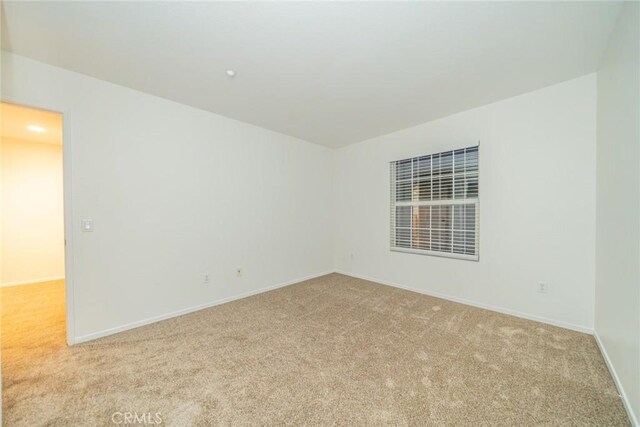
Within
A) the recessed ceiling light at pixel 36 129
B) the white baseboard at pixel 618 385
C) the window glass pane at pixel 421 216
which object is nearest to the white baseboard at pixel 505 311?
the white baseboard at pixel 618 385

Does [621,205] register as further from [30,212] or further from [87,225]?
[30,212]

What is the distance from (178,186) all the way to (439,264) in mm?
3598

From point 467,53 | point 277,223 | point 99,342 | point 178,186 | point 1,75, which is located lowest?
point 99,342

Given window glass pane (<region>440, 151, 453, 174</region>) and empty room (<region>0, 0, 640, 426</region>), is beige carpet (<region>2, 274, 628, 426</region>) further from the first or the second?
window glass pane (<region>440, 151, 453, 174</region>)

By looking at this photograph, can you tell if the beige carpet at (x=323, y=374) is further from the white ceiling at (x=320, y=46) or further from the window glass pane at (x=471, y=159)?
the white ceiling at (x=320, y=46)

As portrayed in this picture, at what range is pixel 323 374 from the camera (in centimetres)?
181

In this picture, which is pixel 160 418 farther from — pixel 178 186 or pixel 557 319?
pixel 557 319

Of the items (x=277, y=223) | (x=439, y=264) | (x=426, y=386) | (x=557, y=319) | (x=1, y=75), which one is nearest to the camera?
(x=426, y=386)

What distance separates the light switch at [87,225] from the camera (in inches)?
91.4

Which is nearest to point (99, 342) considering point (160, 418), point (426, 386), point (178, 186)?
point (160, 418)

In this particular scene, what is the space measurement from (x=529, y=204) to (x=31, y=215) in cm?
745

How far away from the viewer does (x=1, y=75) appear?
197 cm

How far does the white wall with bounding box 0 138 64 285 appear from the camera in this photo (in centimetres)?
396


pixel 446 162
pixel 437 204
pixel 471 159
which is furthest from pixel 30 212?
pixel 471 159
